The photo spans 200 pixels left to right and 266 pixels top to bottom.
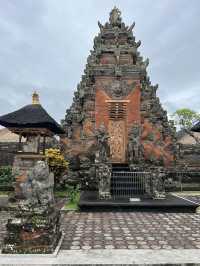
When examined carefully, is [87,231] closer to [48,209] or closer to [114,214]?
[48,209]

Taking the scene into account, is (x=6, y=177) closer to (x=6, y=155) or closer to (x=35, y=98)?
(x=6, y=155)

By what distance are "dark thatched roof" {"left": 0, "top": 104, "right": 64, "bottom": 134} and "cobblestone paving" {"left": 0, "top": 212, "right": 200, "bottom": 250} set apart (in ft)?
10.5

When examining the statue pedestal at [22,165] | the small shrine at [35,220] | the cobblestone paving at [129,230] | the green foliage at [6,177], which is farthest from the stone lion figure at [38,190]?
the green foliage at [6,177]

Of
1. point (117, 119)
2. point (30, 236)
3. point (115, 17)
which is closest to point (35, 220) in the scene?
point (30, 236)

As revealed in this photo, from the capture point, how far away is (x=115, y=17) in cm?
2091

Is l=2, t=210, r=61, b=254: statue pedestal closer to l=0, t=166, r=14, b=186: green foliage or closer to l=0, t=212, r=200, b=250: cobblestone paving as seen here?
l=0, t=212, r=200, b=250: cobblestone paving

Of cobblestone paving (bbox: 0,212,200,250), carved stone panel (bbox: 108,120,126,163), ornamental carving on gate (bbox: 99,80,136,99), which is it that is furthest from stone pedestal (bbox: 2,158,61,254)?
ornamental carving on gate (bbox: 99,80,136,99)

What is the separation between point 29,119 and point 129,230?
550cm

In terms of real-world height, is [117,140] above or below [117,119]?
below

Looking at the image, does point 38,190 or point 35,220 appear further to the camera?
point 38,190

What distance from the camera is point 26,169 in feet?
39.7

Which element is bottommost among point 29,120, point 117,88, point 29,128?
point 29,128

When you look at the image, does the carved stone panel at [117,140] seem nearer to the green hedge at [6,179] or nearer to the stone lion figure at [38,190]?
the green hedge at [6,179]

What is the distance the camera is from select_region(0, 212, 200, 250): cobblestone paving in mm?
6406
